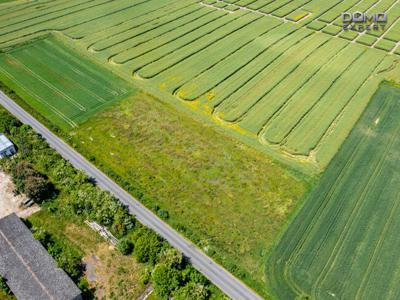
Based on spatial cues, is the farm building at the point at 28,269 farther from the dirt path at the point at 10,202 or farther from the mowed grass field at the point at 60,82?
the mowed grass field at the point at 60,82

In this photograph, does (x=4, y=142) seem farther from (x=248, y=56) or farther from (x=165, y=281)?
(x=248, y=56)

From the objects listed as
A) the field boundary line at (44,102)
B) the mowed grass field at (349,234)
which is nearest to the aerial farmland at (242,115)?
the mowed grass field at (349,234)

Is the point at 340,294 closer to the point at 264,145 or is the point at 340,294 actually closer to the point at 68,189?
the point at 264,145

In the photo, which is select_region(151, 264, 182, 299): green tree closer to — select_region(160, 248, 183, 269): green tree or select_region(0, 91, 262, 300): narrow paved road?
select_region(160, 248, 183, 269): green tree

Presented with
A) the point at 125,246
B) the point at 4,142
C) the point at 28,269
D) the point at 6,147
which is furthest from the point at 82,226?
the point at 4,142

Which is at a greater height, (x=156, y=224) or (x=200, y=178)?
(x=200, y=178)

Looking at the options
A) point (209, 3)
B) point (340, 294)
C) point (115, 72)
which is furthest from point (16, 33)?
point (340, 294)

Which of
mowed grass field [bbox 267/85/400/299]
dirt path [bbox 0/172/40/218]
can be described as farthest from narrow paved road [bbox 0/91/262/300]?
dirt path [bbox 0/172/40/218]
